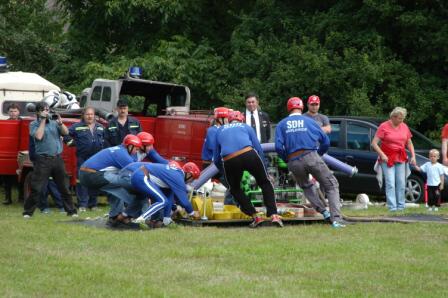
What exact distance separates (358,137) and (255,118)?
13.7 ft

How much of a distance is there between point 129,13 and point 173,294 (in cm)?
2142

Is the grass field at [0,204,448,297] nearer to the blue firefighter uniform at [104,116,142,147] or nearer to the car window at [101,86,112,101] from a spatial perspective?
the blue firefighter uniform at [104,116,142,147]

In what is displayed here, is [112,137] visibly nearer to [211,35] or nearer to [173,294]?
[173,294]

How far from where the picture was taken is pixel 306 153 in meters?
14.0

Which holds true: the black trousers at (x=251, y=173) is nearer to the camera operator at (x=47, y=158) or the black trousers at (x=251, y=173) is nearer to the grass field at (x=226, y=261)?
the grass field at (x=226, y=261)

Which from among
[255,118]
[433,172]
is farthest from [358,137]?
[255,118]

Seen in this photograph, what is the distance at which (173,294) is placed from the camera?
880 cm

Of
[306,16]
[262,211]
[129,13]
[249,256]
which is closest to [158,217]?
[262,211]

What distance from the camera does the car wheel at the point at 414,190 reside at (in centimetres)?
1923

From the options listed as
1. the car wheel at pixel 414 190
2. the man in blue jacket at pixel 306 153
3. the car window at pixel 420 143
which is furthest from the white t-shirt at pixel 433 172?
the man in blue jacket at pixel 306 153

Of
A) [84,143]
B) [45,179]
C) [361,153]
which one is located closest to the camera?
[45,179]

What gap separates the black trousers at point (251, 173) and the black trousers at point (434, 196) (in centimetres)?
481

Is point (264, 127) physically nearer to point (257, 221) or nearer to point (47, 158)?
point (257, 221)

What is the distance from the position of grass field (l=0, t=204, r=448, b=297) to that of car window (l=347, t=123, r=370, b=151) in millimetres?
6033
